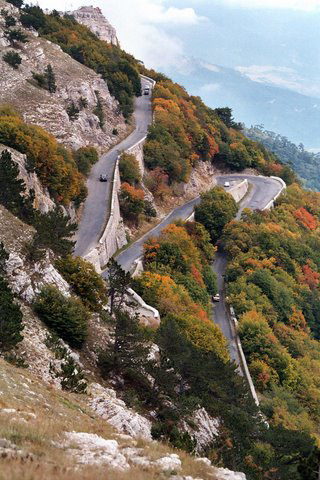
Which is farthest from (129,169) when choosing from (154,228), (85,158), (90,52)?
(90,52)

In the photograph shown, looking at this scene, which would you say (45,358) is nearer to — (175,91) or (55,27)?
(55,27)

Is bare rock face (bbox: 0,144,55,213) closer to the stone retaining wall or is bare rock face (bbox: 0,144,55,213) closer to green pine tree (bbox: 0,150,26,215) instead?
green pine tree (bbox: 0,150,26,215)

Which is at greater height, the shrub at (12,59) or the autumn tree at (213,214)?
the shrub at (12,59)

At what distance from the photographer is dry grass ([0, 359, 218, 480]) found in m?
7.84

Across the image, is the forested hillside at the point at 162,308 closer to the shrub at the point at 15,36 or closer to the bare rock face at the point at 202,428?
the bare rock face at the point at 202,428

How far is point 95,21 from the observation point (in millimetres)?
139125

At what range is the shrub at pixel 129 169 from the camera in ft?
188

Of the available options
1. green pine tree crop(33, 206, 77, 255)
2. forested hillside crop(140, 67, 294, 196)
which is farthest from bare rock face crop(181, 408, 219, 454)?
forested hillside crop(140, 67, 294, 196)

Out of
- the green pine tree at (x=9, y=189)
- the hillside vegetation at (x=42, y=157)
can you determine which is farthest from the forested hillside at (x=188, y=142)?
the green pine tree at (x=9, y=189)

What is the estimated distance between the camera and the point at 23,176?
112 feet

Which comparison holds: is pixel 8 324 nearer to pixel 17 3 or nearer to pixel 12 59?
pixel 12 59

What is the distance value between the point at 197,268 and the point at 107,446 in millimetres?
40372

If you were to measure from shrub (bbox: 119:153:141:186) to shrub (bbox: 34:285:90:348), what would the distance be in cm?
3650

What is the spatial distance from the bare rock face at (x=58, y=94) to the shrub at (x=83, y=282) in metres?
30.0
